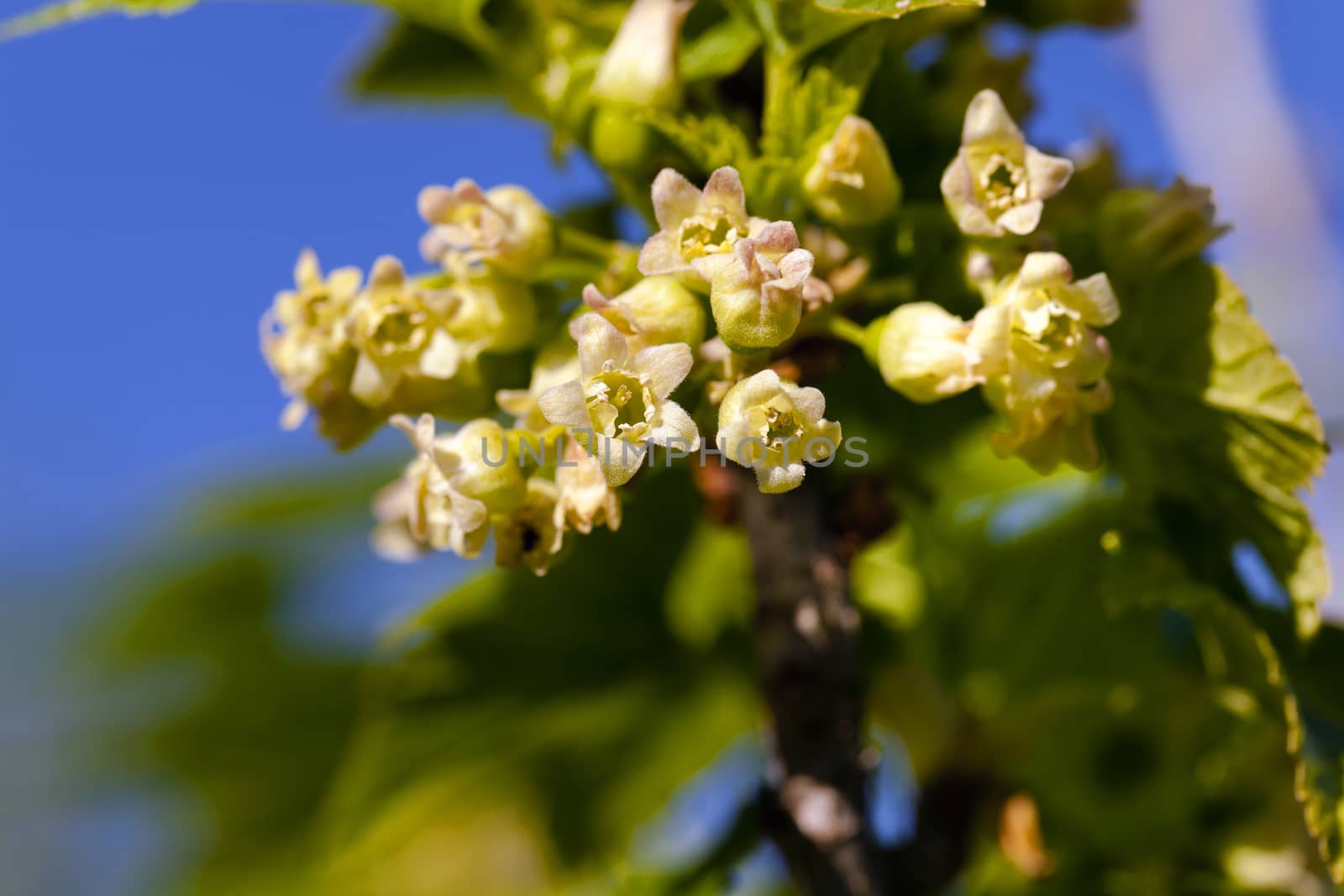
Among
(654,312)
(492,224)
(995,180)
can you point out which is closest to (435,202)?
(492,224)

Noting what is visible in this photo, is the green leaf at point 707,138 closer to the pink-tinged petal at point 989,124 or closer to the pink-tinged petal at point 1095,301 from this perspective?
the pink-tinged petal at point 989,124

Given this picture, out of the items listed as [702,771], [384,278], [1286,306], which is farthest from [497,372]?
[1286,306]

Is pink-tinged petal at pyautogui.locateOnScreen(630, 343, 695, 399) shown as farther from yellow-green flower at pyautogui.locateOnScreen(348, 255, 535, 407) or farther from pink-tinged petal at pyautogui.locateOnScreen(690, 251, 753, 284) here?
yellow-green flower at pyautogui.locateOnScreen(348, 255, 535, 407)

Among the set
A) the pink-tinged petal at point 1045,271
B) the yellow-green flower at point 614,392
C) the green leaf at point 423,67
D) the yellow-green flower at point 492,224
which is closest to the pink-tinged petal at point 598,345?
the yellow-green flower at point 614,392

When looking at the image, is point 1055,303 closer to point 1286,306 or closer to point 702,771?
point 702,771

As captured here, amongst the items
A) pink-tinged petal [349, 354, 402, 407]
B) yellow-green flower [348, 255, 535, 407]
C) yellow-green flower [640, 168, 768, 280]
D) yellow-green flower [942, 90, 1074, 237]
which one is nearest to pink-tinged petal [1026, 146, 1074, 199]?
yellow-green flower [942, 90, 1074, 237]
